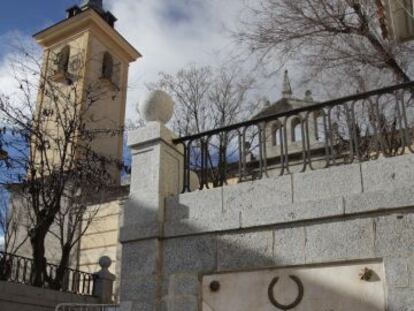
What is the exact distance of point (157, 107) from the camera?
284 inches

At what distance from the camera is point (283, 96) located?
17406 millimetres

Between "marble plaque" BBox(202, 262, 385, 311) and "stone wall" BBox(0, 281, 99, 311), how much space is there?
6.69 m

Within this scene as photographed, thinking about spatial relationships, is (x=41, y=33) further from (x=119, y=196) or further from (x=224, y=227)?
(x=224, y=227)

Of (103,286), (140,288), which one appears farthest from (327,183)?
(103,286)

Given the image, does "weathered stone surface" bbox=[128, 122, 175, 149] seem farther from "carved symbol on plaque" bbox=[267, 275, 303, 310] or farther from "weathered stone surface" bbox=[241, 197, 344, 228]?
"carved symbol on plaque" bbox=[267, 275, 303, 310]

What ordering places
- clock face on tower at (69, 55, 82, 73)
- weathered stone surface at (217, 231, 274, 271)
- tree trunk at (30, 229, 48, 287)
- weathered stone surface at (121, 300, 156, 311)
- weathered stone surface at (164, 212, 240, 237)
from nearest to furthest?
1. weathered stone surface at (217, 231, 274, 271)
2. weathered stone surface at (164, 212, 240, 237)
3. weathered stone surface at (121, 300, 156, 311)
4. tree trunk at (30, 229, 48, 287)
5. clock face on tower at (69, 55, 82, 73)

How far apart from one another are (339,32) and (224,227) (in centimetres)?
619

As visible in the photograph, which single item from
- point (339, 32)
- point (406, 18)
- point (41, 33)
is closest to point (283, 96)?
point (339, 32)

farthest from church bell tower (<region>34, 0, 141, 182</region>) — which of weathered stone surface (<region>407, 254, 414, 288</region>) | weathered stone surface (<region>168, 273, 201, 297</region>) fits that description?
weathered stone surface (<region>407, 254, 414, 288</region>)

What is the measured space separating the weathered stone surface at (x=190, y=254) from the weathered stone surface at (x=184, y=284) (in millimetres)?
62

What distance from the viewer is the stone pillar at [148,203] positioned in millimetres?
6488

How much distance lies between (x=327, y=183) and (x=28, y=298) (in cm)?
840

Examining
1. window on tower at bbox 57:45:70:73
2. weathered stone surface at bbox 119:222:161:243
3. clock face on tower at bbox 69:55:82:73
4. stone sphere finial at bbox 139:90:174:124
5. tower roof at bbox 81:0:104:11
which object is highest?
tower roof at bbox 81:0:104:11

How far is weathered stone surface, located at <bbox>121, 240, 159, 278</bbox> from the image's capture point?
6531 mm
